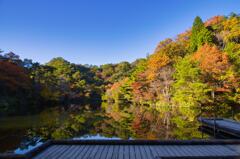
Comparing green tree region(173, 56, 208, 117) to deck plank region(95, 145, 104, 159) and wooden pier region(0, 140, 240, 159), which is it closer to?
wooden pier region(0, 140, 240, 159)

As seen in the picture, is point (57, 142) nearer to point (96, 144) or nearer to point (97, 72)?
point (96, 144)

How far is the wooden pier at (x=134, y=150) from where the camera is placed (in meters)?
4.27

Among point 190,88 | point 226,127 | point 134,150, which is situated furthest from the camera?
point 190,88

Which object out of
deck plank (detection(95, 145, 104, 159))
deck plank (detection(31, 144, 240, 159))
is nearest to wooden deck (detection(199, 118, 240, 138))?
deck plank (detection(31, 144, 240, 159))

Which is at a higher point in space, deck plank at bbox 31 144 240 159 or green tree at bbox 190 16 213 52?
green tree at bbox 190 16 213 52

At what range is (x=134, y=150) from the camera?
15.7 ft

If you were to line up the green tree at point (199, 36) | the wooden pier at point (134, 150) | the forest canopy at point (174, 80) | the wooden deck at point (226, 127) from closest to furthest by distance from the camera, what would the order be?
the wooden pier at point (134, 150) → the wooden deck at point (226, 127) → the forest canopy at point (174, 80) → the green tree at point (199, 36)

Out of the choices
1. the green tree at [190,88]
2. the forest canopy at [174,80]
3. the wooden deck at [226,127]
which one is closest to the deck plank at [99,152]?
the wooden deck at [226,127]

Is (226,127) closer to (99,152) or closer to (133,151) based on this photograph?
(133,151)

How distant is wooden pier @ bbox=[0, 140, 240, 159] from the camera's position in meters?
4.27

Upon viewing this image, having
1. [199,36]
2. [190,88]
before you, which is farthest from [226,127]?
[199,36]

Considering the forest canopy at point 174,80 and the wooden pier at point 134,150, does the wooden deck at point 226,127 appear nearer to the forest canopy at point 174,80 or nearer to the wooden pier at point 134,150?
the wooden pier at point 134,150

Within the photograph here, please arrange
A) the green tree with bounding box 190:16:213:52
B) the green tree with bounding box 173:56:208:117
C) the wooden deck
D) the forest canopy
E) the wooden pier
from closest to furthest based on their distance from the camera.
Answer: the wooden pier < the wooden deck < the green tree with bounding box 173:56:208:117 < the forest canopy < the green tree with bounding box 190:16:213:52

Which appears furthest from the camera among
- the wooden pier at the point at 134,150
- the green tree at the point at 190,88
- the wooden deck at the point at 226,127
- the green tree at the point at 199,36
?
the green tree at the point at 199,36
